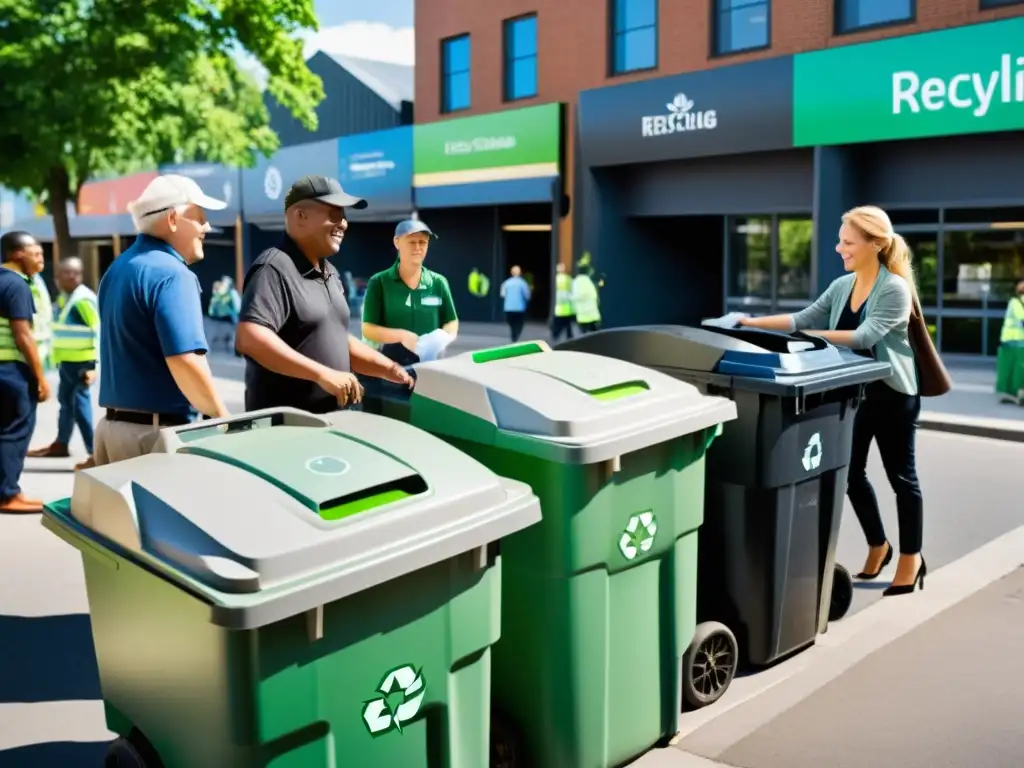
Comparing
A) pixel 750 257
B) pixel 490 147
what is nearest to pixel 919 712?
pixel 750 257

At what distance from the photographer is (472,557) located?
2.80m

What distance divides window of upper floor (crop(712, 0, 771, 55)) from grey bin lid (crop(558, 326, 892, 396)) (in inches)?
613

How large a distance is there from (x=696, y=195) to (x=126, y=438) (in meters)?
17.4

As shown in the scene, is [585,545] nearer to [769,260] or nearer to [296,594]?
[296,594]

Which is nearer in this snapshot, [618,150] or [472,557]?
[472,557]

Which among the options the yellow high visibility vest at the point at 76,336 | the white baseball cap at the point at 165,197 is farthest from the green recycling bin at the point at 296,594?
the yellow high visibility vest at the point at 76,336

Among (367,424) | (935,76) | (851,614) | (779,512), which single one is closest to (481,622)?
(367,424)

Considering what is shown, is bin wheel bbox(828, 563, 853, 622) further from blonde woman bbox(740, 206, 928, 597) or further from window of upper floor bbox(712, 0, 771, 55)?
window of upper floor bbox(712, 0, 771, 55)

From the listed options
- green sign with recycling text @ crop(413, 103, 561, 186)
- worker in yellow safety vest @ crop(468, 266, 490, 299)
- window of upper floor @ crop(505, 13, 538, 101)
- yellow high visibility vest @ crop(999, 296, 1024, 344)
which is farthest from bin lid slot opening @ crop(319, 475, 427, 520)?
worker in yellow safety vest @ crop(468, 266, 490, 299)

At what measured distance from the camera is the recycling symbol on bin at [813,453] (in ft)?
14.5

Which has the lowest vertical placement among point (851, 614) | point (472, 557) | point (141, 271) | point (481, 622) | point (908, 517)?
point (851, 614)

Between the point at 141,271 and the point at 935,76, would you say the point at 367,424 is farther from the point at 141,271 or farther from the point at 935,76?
the point at 935,76

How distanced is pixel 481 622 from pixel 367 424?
63 cm

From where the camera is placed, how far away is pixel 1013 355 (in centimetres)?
1273
